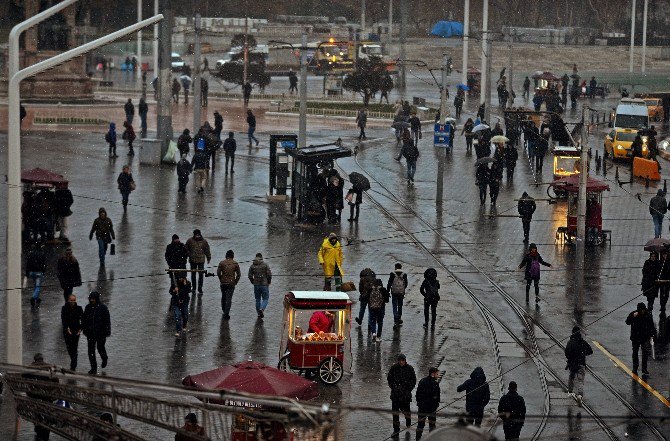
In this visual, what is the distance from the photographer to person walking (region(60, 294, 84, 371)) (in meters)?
21.5

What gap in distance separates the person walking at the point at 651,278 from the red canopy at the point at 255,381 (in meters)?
10.7

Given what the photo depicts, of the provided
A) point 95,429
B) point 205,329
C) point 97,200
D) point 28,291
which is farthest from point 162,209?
point 95,429

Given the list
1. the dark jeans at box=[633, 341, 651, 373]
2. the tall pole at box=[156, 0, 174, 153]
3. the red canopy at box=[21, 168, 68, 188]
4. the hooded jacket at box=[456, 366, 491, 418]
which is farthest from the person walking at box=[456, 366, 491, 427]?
the tall pole at box=[156, 0, 174, 153]

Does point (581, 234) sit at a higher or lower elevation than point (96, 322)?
higher

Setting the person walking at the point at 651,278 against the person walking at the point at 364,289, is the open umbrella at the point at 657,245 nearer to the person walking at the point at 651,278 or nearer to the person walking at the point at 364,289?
the person walking at the point at 651,278

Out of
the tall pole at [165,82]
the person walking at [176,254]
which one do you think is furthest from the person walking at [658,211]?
the tall pole at [165,82]

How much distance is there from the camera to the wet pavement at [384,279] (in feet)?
70.2

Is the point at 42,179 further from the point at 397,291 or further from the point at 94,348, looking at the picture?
the point at 94,348

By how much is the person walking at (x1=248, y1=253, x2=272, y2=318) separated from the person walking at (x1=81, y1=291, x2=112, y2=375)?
4.08 metres

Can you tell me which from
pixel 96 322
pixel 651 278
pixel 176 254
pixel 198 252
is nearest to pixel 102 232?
pixel 198 252

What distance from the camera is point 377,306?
24.1 m

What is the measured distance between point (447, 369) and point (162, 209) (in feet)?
52.1

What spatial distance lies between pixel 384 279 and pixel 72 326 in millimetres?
8911

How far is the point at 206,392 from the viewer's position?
1118 centimetres
